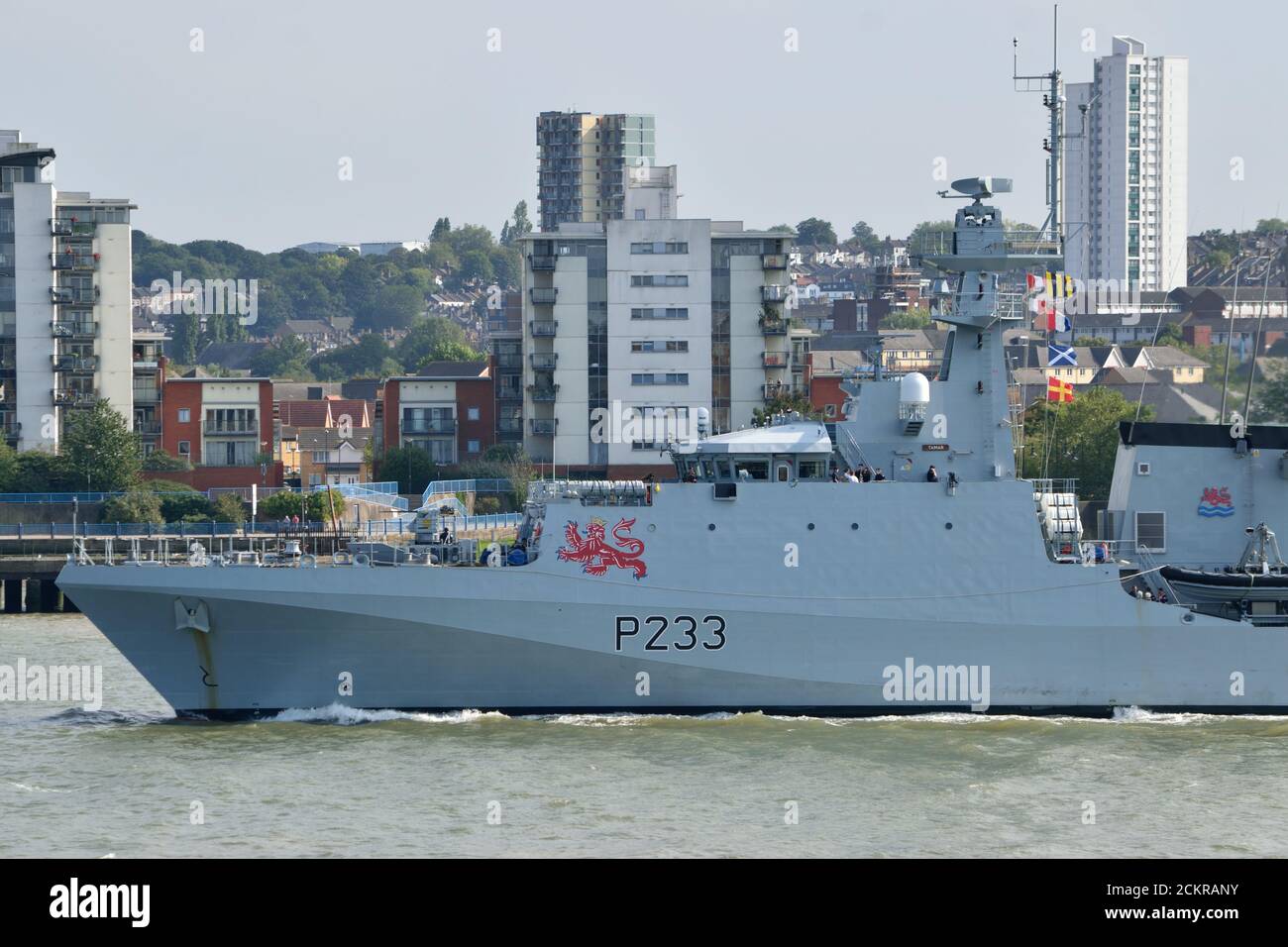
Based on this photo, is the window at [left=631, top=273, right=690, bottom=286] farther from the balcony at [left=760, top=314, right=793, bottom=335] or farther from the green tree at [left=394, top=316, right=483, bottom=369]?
the green tree at [left=394, top=316, right=483, bottom=369]

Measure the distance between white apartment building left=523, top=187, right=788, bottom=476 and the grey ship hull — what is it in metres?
26.6

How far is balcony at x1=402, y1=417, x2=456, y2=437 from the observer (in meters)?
58.0

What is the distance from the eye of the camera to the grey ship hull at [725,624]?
22594mm

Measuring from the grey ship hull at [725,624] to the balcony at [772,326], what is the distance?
27.7 m

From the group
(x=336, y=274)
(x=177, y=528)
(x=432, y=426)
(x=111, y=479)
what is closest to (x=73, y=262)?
(x=111, y=479)

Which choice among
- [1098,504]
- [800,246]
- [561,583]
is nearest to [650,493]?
[561,583]

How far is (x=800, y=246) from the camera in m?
175

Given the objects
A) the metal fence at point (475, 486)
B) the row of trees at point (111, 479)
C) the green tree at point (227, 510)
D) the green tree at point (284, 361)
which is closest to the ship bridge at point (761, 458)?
the row of trees at point (111, 479)

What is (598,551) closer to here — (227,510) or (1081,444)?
(1081,444)

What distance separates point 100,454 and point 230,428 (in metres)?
7.27

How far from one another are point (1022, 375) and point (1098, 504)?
22087 millimetres

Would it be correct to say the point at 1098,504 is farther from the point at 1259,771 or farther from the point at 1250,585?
the point at 1259,771

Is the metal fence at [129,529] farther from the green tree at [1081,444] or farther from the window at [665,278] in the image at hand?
the green tree at [1081,444]

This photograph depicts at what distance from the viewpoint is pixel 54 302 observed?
50.3 m
